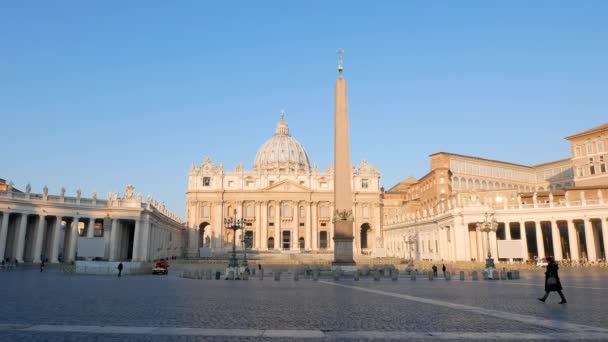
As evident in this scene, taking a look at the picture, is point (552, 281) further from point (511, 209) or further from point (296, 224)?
point (296, 224)

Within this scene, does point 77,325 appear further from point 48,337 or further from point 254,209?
point 254,209

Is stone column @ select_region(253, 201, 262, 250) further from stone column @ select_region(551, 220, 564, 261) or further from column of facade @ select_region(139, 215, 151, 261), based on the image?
stone column @ select_region(551, 220, 564, 261)

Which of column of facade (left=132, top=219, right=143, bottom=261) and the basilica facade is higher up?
the basilica facade

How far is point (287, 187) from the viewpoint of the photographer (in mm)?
82500

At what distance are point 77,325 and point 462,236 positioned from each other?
154 feet

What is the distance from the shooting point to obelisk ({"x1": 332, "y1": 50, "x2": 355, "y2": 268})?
25.7 metres

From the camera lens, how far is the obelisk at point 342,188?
25.7 m

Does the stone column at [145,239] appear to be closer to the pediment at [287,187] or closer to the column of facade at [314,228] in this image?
the pediment at [287,187]

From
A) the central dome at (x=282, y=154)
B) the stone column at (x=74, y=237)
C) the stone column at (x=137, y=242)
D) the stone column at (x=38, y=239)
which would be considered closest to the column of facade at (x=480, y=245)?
the stone column at (x=137, y=242)

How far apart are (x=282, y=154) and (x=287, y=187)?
28964mm

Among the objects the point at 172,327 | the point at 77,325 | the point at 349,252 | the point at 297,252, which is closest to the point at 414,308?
the point at 172,327

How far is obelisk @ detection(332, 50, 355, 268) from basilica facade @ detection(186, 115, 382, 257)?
176 ft

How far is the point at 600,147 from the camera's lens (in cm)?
5625

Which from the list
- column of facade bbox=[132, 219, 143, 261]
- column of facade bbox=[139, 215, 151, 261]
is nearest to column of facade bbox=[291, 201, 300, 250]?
column of facade bbox=[139, 215, 151, 261]
